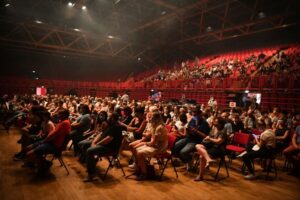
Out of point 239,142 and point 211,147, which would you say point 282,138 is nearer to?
point 239,142

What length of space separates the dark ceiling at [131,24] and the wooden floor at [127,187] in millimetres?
12140

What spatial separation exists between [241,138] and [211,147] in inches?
44.7

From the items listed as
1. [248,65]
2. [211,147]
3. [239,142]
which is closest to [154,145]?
[211,147]

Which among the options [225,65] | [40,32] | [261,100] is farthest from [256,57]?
[40,32]

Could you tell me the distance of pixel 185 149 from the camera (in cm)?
469

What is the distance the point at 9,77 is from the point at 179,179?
18364mm

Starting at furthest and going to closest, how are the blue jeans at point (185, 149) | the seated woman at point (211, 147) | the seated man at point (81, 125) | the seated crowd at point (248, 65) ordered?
the seated crowd at point (248, 65)
the seated man at point (81, 125)
the blue jeans at point (185, 149)
the seated woman at point (211, 147)

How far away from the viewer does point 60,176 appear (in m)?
4.35

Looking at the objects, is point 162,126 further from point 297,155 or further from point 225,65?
point 225,65

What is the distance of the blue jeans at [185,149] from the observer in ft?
15.4

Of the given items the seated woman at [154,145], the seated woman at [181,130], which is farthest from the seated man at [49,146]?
the seated woman at [181,130]

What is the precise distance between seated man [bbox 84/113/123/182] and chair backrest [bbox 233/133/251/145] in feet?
9.69

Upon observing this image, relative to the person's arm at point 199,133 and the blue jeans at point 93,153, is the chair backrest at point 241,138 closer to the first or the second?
the person's arm at point 199,133

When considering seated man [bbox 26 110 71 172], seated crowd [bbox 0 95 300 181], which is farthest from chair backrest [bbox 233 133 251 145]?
seated man [bbox 26 110 71 172]
